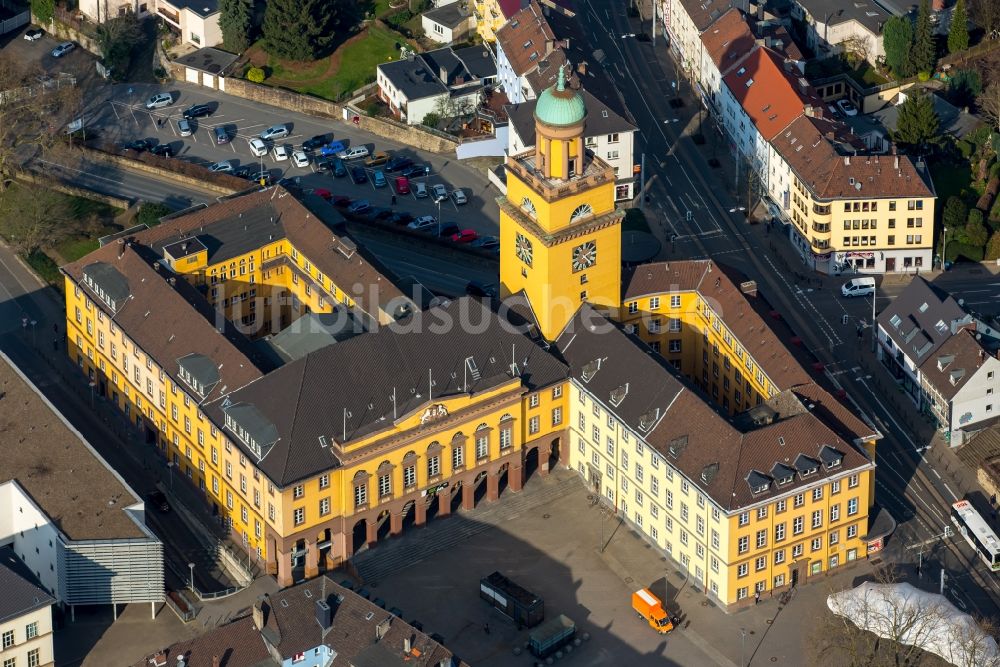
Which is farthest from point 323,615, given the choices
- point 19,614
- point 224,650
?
point 19,614

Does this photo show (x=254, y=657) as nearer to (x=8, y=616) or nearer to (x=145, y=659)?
(x=145, y=659)

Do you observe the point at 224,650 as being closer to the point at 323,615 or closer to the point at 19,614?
the point at 323,615

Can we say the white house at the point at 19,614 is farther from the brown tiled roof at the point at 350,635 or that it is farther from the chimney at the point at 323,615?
the chimney at the point at 323,615

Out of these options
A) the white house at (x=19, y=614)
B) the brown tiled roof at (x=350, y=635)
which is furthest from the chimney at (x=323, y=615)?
the white house at (x=19, y=614)

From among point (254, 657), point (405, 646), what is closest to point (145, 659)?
point (254, 657)

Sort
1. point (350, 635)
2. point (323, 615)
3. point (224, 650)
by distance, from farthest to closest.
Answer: point (323, 615)
point (350, 635)
point (224, 650)

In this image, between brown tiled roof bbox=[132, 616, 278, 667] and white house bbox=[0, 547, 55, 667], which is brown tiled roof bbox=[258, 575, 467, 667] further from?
white house bbox=[0, 547, 55, 667]
